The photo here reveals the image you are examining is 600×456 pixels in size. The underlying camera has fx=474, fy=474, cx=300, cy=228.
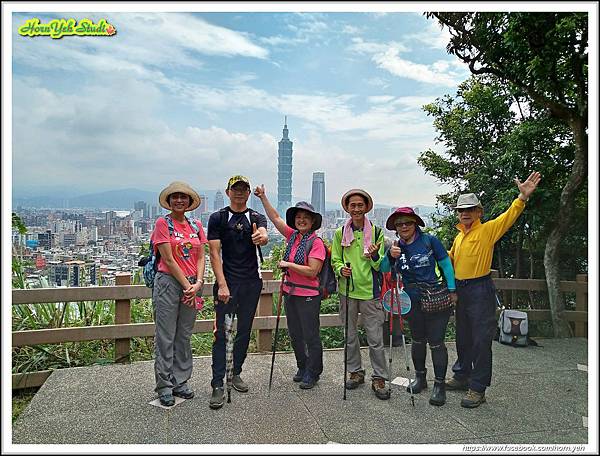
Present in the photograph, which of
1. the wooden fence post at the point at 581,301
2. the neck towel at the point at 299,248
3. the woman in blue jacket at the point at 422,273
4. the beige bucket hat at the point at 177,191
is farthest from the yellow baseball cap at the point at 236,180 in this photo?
the wooden fence post at the point at 581,301

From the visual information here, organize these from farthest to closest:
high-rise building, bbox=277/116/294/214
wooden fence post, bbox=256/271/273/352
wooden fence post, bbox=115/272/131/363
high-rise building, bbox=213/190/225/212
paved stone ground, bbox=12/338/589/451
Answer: wooden fence post, bbox=256/271/273/352 → wooden fence post, bbox=115/272/131/363 → high-rise building, bbox=277/116/294/214 → high-rise building, bbox=213/190/225/212 → paved stone ground, bbox=12/338/589/451

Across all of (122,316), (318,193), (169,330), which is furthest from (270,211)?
(122,316)

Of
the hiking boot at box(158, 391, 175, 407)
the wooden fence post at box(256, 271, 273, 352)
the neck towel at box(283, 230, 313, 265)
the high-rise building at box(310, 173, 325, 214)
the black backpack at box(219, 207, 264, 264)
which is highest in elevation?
the high-rise building at box(310, 173, 325, 214)

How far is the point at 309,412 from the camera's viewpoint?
3.60 m

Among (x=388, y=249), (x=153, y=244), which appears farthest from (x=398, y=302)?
(x=153, y=244)

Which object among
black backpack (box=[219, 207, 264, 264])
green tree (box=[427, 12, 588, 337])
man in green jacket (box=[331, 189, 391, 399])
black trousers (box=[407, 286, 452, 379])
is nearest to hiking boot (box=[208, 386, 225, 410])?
black backpack (box=[219, 207, 264, 264])

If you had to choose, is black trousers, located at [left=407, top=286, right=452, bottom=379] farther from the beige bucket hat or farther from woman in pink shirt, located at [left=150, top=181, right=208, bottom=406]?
the beige bucket hat

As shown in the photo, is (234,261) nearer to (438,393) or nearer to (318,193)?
(318,193)

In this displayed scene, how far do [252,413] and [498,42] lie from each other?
3712 millimetres

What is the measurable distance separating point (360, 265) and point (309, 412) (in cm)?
122

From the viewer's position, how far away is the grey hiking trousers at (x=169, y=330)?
368cm

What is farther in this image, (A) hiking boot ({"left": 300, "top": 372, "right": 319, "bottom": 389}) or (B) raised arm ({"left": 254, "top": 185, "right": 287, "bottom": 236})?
(A) hiking boot ({"left": 300, "top": 372, "right": 319, "bottom": 389})

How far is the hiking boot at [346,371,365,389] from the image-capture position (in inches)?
159

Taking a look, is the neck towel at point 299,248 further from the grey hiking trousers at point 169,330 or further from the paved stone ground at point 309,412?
the paved stone ground at point 309,412
